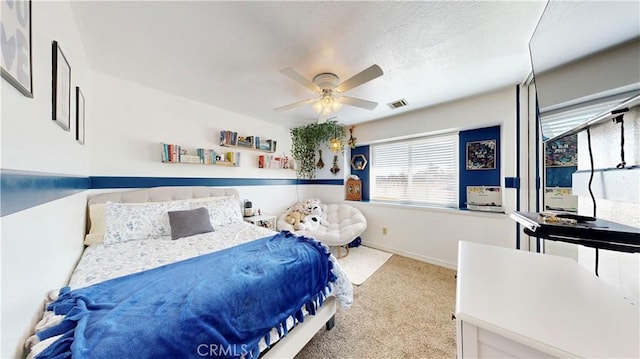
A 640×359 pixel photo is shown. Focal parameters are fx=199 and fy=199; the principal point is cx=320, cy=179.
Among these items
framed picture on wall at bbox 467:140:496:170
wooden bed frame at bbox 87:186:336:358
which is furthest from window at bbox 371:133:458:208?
wooden bed frame at bbox 87:186:336:358

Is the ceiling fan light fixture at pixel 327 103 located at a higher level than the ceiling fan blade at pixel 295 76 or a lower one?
lower

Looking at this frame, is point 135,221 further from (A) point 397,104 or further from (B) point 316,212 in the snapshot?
(A) point 397,104

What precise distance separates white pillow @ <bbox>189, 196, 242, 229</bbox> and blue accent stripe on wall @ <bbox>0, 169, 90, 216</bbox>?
1.25m

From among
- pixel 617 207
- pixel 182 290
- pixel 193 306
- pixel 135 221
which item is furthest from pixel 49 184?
pixel 617 207

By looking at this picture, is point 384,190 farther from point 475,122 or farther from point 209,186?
point 209,186

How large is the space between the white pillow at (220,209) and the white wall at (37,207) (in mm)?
1082

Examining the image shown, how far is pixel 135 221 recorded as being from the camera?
1946 mm

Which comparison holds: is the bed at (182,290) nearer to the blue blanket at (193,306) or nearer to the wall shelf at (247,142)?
the blue blanket at (193,306)

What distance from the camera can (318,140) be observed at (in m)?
3.95

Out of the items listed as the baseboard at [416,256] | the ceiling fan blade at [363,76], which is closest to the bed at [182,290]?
the ceiling fan blade at [363,76]

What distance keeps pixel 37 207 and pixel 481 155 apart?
4001mm

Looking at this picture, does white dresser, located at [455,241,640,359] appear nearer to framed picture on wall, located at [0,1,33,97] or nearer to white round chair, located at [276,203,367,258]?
framed picture on wall, located at [0,1,33,97]

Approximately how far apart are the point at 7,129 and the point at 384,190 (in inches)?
153

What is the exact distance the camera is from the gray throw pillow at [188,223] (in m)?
1.99
